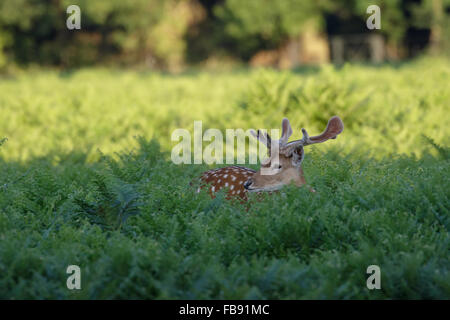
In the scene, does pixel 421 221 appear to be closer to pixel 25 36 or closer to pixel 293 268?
pixel 293 268

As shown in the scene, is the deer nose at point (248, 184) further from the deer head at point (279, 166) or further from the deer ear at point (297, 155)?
the deer ear at point (297, 155)

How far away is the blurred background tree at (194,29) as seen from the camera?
121 ft

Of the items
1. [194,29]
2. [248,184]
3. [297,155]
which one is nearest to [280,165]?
[297,155]

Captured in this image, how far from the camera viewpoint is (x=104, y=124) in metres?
11.4

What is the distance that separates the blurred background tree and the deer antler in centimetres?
3144

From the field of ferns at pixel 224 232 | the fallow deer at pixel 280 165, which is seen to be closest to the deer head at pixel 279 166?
the fallow deer at pixel 280 165

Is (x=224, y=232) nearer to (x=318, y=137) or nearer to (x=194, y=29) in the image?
(x=318, y=137)

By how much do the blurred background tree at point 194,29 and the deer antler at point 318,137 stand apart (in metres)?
31.4

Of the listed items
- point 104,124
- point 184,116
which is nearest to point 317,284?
point 104,124

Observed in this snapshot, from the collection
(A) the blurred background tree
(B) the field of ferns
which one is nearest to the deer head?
(B) the field of ferns

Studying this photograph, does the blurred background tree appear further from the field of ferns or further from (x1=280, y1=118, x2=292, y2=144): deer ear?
(x1=280, y1=118, x2=292, y2=144): deer ear

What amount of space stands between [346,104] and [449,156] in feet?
12.0

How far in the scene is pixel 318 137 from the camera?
5512 millimetres

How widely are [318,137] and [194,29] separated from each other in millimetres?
39356
